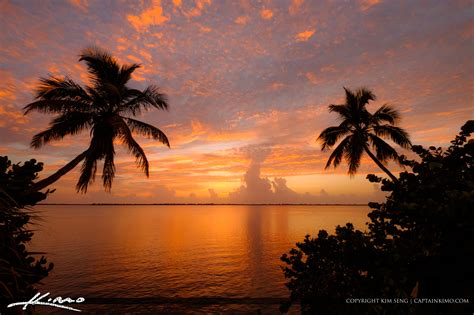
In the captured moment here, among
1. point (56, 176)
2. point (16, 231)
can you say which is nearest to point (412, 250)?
point (16, 231)

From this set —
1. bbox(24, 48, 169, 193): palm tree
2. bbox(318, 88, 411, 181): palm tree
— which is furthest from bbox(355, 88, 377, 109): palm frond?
bbox(24, 48, 169, 193): palm tree

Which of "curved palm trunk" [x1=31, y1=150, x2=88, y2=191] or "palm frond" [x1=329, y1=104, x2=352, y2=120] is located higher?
"palm frond" [x1=329, y1=104, x2=352, y2=120]

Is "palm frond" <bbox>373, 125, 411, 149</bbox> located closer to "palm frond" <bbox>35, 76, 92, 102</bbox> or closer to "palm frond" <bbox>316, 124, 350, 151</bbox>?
"palm frond" <bbox>316, 124, 350, 151</bbox>

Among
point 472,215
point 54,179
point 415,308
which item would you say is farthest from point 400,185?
point 54,179

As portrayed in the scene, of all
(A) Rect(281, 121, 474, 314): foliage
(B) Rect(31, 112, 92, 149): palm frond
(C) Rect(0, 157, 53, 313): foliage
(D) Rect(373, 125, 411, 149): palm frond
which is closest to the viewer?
(A) Rect(281, 121, 474, 314): foliage

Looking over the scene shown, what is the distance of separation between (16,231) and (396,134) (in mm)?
17432

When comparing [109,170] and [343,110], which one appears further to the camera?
[343,110]

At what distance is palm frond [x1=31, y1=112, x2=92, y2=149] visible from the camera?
38.2 feet

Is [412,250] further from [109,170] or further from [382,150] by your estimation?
[382,150]

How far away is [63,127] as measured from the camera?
1194 cm

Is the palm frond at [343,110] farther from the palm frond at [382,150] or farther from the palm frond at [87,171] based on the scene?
the palm frond at [87,171]

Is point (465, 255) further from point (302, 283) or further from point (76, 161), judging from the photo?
point (76, 161)

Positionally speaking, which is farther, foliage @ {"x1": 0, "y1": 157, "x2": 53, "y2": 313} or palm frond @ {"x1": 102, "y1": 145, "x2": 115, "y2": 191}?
palm frond @ {"x1": 102, "y1": 145, "x2": 115, "y2": 191}

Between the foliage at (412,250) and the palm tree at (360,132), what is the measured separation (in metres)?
13.1
